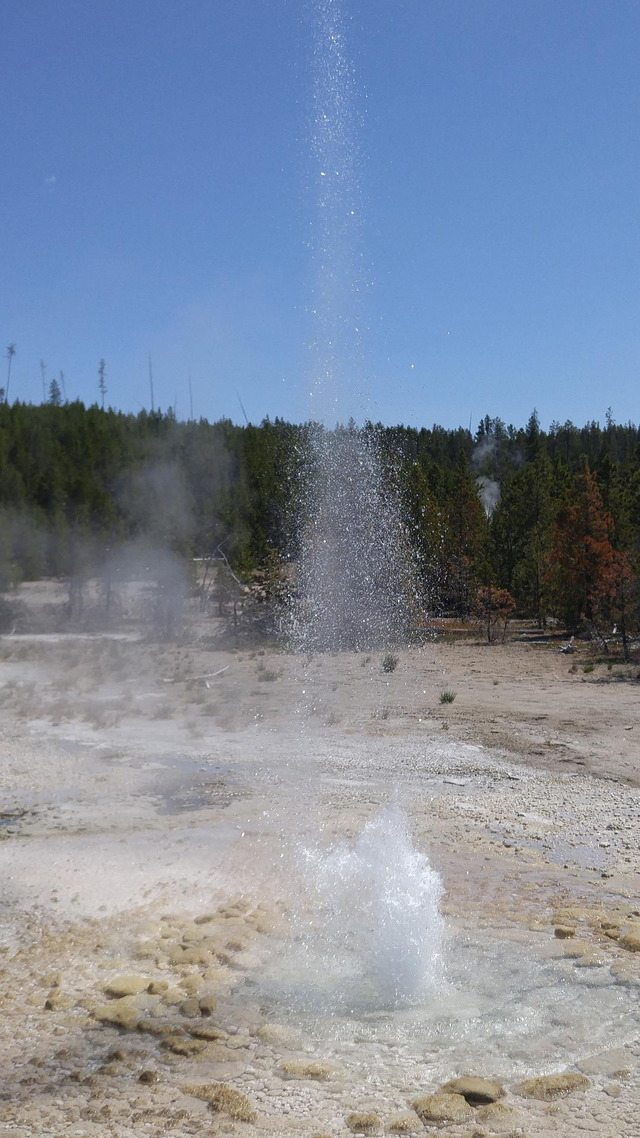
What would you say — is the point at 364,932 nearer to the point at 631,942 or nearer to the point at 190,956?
the point at 190,956

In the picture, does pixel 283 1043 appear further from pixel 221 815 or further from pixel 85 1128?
pixel 221 815

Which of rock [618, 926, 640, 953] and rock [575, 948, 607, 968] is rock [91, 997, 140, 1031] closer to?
rock [575, 948, 607, 968]

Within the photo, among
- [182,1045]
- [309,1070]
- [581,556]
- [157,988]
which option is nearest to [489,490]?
[581,556]

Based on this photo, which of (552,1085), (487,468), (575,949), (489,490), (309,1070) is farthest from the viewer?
(487,468)

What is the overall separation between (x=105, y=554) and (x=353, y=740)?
1699 cm

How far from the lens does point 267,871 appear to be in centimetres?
742

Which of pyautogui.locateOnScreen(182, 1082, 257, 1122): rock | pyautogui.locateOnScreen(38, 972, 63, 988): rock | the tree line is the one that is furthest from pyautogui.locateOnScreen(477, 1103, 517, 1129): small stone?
the tree line

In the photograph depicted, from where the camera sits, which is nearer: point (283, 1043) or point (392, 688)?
point (283, 1043)

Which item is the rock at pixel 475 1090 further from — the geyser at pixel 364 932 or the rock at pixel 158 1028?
the rock at pixel 158 1028

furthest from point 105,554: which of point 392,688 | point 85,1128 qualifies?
point 85,1128

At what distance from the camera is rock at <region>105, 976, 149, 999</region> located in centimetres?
542

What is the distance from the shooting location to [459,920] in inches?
257

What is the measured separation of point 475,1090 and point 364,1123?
541 millimetres

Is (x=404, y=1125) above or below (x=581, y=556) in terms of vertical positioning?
below
